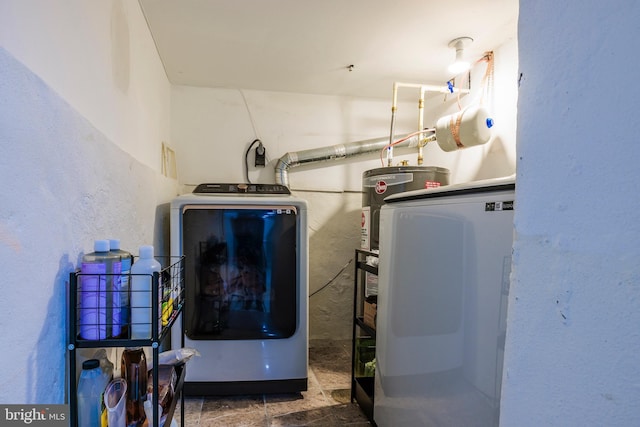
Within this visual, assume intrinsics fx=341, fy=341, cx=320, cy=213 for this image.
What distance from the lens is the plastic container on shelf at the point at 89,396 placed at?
0.82 meters

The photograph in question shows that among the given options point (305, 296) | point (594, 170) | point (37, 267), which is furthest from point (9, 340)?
point (305, 296)

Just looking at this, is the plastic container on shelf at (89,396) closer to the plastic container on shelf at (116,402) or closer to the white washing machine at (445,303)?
the plastic container on shelf at (116,402)

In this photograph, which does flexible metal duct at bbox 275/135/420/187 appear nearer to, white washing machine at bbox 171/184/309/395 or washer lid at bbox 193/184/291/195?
washer lid at bbox 193/184/291/195

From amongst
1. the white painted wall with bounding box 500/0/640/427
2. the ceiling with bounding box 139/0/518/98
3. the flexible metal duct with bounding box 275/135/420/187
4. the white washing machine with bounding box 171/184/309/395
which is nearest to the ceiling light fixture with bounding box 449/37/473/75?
Result: the ceiling with bounding box 139/0/518/98

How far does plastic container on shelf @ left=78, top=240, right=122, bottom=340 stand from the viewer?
797 mm

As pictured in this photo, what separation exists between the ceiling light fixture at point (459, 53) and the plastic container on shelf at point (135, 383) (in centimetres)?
204

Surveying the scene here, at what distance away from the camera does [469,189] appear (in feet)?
3.18

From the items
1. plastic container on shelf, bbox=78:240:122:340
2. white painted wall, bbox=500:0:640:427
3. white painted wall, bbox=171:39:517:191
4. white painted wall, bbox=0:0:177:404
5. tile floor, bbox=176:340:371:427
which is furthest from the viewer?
white painted wall, bbox=171:39:517:191

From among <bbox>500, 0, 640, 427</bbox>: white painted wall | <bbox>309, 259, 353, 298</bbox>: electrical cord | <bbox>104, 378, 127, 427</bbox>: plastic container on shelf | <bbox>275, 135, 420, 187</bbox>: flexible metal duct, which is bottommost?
<bbox>309, 259, 353, 298</bbox>: electrical cord

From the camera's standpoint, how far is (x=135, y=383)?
0.93 metres

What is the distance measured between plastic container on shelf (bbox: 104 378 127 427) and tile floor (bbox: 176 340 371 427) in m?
0.97

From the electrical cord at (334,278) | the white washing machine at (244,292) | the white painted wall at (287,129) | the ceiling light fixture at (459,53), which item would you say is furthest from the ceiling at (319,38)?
the electrical cord at (334,278)

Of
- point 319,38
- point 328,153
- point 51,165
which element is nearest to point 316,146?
point 328,153

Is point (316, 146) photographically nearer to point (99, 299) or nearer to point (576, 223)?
point (99, 299)
